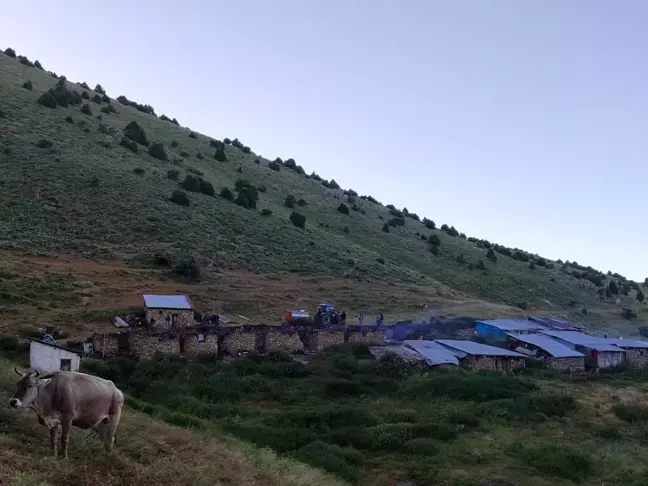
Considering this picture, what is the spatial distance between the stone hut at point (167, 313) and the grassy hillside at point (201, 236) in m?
2.78

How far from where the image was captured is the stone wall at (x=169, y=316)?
27.3 m

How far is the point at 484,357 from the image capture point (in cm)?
2852

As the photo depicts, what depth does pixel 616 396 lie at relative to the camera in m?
25.0

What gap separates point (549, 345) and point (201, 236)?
2639 cm

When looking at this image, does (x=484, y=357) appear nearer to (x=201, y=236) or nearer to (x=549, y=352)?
(x=549, y=352)

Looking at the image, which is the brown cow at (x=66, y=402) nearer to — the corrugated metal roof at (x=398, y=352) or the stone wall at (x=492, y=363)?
the corrugated metal roof at (x=398, y=352)

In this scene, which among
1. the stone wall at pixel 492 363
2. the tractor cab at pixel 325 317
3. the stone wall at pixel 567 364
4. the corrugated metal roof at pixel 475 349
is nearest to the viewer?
the stone wall at pixel 492 363

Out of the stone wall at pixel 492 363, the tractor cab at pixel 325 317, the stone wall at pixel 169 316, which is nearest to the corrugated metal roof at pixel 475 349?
the stone wall at pixel 492 363

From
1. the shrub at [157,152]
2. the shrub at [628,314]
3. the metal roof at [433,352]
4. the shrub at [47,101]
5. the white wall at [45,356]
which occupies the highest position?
the shrub at [47,101]

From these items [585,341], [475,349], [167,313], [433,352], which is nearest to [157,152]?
[167,313]

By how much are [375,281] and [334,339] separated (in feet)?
64.3

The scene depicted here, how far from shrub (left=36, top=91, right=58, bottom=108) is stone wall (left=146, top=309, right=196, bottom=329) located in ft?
136

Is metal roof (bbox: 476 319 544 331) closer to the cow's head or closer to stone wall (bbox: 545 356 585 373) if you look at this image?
stone wall (bbox: 545 356 585 373)

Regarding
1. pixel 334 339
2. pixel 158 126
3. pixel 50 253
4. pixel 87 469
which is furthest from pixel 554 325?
pixel 158 126
